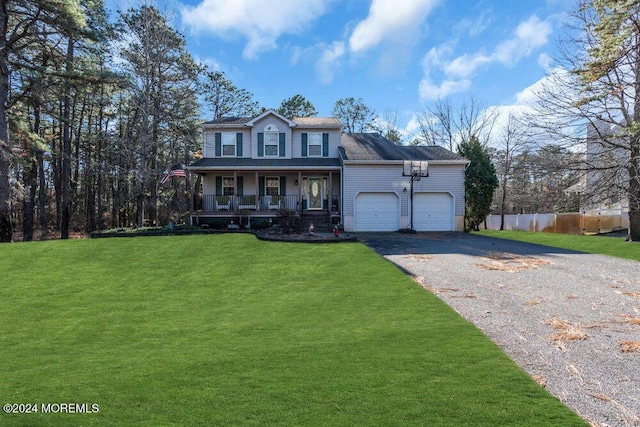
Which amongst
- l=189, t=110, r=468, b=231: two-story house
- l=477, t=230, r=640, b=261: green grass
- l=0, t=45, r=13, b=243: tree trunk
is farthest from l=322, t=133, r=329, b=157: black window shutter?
l=0, t=45, r=13, b=243: tree trunk

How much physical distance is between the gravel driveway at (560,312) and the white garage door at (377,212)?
7756 millimetres

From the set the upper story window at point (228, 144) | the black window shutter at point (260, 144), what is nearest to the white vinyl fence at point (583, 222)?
the black window shutter at point (260, 144)

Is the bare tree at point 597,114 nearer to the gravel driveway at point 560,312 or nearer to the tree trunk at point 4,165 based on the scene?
the gravel driveway at point 560,312

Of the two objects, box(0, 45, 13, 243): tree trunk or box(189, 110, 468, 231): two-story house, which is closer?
box(0, 45, 13, 243): tree trunk

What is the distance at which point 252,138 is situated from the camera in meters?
20.5

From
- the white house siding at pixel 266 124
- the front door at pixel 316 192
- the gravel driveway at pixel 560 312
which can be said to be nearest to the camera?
the gravel driveway at pixel 560 312

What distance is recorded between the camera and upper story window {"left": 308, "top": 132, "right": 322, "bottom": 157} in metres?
20.9

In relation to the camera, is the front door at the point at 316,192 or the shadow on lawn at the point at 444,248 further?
the front door at the point at 316,192

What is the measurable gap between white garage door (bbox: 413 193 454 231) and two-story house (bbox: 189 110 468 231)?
0.05 m

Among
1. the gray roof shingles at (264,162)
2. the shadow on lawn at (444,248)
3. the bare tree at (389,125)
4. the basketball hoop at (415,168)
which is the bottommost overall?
the shadow on lawn at (444,248)

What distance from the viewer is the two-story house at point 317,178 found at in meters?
19.1

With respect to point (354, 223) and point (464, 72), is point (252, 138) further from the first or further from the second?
point (464, 72)

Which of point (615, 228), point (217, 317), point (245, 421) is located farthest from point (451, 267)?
point (615, 228)

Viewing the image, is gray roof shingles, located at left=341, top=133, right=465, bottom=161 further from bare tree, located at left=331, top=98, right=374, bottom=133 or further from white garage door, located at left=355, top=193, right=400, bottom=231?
bare tree, located at left=331, top=98, right=374, bottom=133
